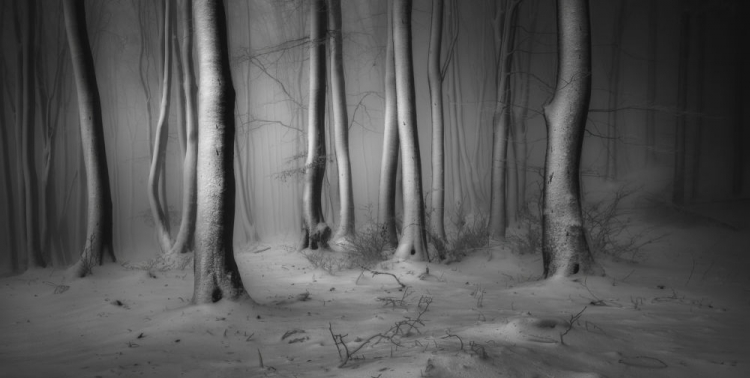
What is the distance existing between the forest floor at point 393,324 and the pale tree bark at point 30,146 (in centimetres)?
898

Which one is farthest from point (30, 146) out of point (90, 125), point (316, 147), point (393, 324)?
point (393, 324)

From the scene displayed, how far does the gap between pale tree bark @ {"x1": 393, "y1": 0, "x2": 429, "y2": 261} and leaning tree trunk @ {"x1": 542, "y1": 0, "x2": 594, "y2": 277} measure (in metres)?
2.56

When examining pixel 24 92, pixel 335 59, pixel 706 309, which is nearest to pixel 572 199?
pixel 706 309

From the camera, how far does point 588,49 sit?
6191 millimetres

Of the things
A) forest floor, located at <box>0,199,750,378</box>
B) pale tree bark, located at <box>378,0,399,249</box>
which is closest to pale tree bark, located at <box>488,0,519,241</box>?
pale tree bark, located at <box>378,0,399,249</box>

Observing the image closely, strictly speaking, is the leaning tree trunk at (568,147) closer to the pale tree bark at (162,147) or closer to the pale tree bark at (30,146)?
the pale tree bark at (162,147)

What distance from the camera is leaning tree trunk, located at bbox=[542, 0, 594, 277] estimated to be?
6066 mm

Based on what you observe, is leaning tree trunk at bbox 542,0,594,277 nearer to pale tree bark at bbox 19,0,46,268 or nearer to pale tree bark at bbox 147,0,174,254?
pale tree bark at bbox 147,0,174,254

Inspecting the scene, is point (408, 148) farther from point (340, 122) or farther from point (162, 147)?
point (162, 147)

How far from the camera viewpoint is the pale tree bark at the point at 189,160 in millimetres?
11031

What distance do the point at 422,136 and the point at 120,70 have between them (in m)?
21.3

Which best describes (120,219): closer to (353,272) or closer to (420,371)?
(353,272)

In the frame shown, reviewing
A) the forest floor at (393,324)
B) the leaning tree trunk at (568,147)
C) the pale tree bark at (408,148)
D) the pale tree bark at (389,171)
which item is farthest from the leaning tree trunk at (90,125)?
the leaning tree trunk at (568,147)

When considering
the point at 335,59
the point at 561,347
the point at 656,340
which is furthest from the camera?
the point at 335,59
